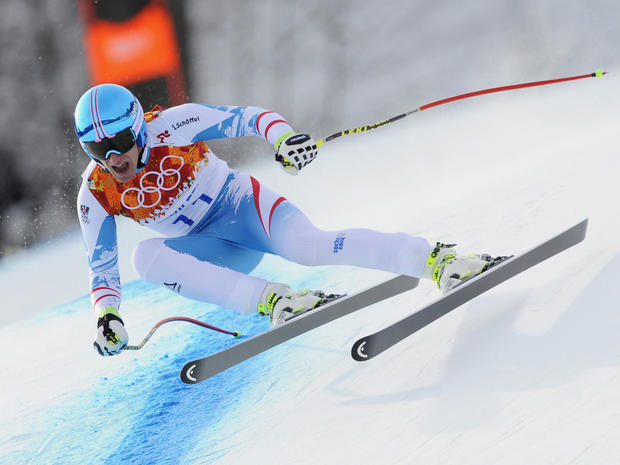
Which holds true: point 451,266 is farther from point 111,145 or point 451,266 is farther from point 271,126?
point 111,145

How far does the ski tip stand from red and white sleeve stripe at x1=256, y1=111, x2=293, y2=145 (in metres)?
0.77

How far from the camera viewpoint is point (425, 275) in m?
2.45

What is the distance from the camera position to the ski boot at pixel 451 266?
2361mm

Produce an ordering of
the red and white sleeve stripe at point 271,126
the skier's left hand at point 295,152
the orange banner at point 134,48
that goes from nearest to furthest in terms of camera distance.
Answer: the skier's left hand at point 295,152, the red and white sleeve stripe at point 271,126, the orange banner at point 134,48

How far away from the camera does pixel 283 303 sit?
2.46m

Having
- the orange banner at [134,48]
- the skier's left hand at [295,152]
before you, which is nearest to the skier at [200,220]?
the skier's left hand at [295,152]

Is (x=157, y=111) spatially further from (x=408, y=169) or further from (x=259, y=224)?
(x=408, y=169)

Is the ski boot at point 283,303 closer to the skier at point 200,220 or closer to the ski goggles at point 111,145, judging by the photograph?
the skier at point 200,220

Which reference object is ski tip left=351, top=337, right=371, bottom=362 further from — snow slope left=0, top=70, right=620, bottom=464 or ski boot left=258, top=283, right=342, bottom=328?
ski boot left=258, top=283, right=342, bottom=328

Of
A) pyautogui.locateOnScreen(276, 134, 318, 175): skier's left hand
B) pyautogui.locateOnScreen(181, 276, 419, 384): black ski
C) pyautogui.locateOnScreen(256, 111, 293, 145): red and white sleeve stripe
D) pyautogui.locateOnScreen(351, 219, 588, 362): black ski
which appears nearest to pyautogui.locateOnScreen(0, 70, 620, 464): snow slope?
pyautogui.locateOnScreen(351, 219, 588, 362): black ski

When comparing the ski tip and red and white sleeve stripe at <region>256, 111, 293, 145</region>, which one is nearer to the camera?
the ski tip

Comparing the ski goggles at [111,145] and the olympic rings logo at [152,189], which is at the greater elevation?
the ski goggles at [111,145]

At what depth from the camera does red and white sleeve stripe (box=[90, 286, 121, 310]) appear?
102 inches

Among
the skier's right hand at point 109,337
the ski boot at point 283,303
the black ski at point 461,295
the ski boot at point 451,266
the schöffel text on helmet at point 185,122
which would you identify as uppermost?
the schöffel text on helmet at point 185,122
